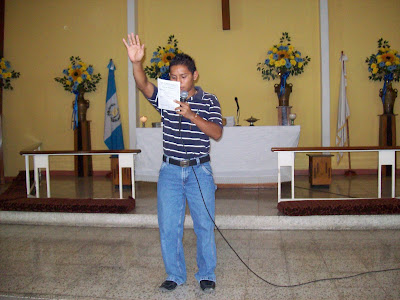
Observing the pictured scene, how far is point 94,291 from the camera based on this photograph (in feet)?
7.82

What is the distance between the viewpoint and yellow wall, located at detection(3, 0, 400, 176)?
6.95 meters

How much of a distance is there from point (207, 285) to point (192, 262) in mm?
596

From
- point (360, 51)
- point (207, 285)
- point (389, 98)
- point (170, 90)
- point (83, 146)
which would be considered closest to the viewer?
point (170, 90)

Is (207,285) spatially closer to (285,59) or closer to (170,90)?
(170,90)

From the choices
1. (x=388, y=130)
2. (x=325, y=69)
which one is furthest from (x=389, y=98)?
(x=325, y=69)

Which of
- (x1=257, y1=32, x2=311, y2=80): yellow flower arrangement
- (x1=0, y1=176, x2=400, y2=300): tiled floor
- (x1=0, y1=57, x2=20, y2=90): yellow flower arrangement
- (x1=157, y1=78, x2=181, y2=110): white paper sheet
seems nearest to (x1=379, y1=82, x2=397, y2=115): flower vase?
(x1=257, y1=32, x2=311, y2=80): yellow flower arrangement

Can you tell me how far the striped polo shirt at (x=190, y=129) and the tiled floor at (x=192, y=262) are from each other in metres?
0.89

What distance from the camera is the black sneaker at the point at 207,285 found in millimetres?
2318

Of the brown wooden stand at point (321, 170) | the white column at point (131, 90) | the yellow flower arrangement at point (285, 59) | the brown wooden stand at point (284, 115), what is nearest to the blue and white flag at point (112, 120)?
the white column at point (131, 90)

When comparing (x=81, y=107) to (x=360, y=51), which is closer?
(x=360, y=51)

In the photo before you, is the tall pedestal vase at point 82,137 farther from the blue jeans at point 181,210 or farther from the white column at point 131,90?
the blue jeans at point 181,210

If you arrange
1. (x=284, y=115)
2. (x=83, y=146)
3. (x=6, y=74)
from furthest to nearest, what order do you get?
(x=6, y=74), (x=83, y=146), (x=284, y=115)

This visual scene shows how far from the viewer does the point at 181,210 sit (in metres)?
2.38

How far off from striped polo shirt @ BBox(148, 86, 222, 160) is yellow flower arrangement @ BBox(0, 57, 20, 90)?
6.14 meters
